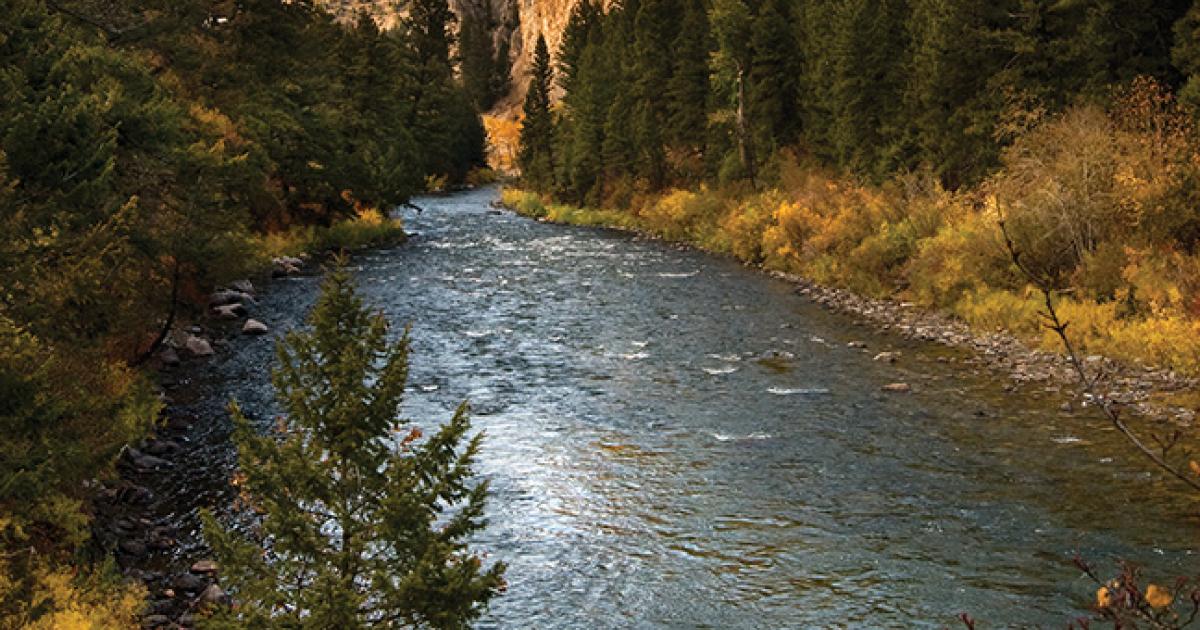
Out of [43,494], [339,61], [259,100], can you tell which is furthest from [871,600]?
[339,61]

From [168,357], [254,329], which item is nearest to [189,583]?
[168,357]

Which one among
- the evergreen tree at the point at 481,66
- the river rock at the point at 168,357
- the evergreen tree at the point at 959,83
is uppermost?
the evergreen tree at the point at 481,66

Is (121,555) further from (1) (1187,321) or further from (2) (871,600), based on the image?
(1) (1187,321)

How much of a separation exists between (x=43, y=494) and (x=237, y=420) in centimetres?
326

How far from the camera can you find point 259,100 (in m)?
40.4

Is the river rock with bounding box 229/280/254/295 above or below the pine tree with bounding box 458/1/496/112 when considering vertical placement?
below

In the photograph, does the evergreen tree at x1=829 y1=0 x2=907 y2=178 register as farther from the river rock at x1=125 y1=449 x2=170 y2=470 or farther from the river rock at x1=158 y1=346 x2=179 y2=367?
the river rock at x1=125 y1=449 x2=170 y2=470

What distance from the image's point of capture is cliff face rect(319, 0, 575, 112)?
149 m

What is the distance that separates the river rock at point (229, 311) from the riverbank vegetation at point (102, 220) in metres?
0.76

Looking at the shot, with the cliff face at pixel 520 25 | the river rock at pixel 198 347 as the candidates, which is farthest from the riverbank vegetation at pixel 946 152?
the cliff face at pixel 520 25

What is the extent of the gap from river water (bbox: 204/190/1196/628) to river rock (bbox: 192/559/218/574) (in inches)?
141

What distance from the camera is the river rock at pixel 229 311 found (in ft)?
91.7

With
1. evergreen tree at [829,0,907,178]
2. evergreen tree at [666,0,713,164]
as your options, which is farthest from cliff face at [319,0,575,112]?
evergreen tree at [829,0,907,178]

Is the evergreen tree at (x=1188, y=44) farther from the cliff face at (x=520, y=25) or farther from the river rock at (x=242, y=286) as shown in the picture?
the cliff face at (x=520, y=25)
